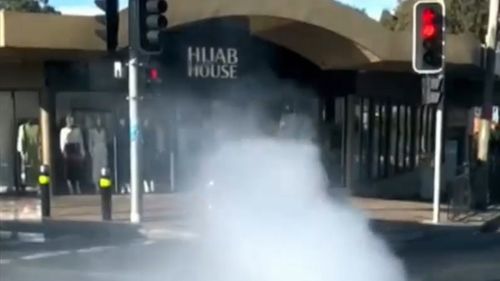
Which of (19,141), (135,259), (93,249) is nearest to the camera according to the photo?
(135,259)

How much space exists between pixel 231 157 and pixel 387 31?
2097 cm

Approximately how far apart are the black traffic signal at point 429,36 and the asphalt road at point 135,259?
9.26ft

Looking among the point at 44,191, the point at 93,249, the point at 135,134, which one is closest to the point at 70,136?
the point at 44,191

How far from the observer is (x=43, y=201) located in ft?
58.5

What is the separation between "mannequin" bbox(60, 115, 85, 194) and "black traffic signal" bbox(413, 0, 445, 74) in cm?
889

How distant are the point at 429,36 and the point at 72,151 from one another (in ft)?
30.6

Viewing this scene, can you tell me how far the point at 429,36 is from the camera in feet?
56.4

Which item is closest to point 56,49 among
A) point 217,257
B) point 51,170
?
point 51,170

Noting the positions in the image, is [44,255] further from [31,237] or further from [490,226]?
[490,226]

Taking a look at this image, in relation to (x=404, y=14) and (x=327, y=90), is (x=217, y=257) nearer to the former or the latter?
(x=327, y=90)

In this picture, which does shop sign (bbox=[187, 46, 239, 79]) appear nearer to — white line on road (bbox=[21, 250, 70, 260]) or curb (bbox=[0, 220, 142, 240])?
curb (bbox=[0, 220, 142, 240])

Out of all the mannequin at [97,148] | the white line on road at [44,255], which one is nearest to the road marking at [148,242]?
the white line on road at [44,255]

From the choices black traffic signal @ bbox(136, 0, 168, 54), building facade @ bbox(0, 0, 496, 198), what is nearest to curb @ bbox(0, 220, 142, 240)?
building facade @ bbox(0, 0, 496, 198)

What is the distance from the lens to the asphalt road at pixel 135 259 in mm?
10406
